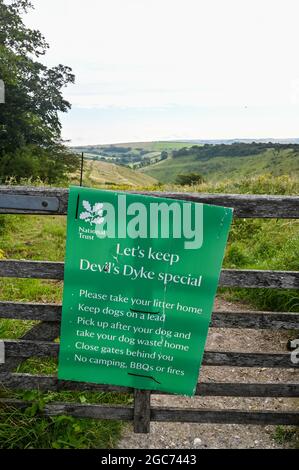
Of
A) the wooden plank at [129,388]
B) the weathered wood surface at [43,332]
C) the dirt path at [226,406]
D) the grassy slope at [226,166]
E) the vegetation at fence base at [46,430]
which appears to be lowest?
the dirt path at [226,406]

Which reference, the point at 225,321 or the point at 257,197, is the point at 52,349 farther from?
the point at 257,197

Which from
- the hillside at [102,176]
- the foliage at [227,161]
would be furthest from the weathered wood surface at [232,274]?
the foliage at [227,161]

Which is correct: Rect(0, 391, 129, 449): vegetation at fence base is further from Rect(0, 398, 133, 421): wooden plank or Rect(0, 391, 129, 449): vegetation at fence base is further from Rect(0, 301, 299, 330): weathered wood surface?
Rect(0, 301, 299, 330): weathered wood surface

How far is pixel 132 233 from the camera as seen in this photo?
3174mm

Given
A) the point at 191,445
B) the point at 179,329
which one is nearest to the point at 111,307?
the point at 179,329

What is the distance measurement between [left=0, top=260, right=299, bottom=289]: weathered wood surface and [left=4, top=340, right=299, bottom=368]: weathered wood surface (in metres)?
0.65

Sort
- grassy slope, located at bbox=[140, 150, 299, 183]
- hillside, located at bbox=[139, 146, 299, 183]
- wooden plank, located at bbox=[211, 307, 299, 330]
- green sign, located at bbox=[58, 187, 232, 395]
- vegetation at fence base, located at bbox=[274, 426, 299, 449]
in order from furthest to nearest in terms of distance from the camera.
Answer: hillside, located at bbox=[139, 146, 299, 183] → grassy slope, located at bbox=[140, 150, 299, 183] → vegetation at fence base, located at bbox=[274, 426, 299, 449] → wooden plank, located at bbox=[211, 307, 299, 330] → green sign, located at bbox=[58, 187, 232, 395]

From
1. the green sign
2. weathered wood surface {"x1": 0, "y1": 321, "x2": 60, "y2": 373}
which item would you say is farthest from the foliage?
the green sign

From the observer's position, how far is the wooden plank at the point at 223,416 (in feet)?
12.6

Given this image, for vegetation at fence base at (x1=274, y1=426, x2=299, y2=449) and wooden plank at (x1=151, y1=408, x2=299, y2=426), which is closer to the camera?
wooden plank at (x1=151, y1=408, x2=299, y2=426)

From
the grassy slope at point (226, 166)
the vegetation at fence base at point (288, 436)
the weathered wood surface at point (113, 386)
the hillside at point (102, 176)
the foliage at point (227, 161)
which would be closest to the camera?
the weathered wood surface at point (113, 386)

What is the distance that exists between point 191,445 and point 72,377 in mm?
1384

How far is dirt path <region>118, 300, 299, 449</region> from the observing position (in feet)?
13.3

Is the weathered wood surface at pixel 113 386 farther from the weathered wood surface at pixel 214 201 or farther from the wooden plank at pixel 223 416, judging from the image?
the weathered wood surface at pixel 214 201
